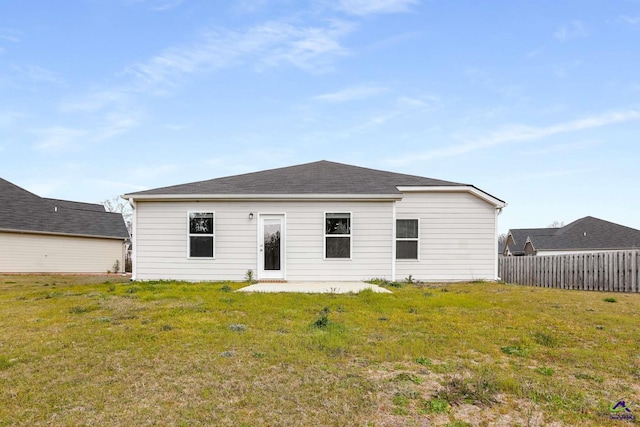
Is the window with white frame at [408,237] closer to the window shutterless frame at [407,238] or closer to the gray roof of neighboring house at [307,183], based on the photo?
the window shutterless frame at [407,238]

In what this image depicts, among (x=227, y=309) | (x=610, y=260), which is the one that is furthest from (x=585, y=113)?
(x=227, y=309)

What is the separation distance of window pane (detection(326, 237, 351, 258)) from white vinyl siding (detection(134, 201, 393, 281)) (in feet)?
0.50

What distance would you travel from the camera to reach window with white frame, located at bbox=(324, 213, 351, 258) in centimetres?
1204

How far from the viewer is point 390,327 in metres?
5.84

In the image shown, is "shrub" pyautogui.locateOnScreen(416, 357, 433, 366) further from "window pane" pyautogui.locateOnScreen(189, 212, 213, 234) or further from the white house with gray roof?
the white house with gray roof

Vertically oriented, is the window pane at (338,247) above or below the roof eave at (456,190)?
below

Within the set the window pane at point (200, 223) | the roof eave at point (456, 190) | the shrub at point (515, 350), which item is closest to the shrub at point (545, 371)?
the shrub at point (515, 350)

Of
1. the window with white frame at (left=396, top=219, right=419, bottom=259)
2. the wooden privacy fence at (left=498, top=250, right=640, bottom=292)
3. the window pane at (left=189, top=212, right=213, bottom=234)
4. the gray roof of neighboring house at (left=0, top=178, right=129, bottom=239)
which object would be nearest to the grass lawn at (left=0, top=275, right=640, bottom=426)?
the window pane at (left=189, top=212, right=213, bottom=234)

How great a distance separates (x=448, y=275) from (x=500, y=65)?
25.5ft

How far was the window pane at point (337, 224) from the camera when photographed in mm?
12078

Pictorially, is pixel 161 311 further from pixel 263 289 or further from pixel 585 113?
pixel 585 113

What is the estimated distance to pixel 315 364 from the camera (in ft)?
13.6

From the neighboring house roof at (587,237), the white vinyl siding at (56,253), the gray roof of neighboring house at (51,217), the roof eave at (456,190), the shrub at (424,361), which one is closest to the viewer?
the shrub at (424,361)

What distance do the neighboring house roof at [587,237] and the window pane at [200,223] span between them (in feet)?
94.0
